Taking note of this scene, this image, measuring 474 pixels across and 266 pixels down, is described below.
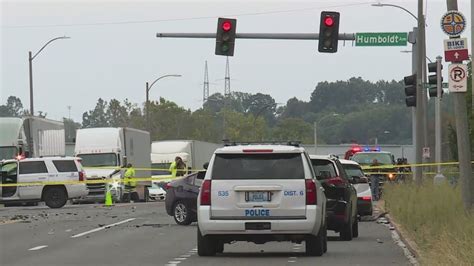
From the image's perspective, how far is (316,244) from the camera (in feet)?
55.2

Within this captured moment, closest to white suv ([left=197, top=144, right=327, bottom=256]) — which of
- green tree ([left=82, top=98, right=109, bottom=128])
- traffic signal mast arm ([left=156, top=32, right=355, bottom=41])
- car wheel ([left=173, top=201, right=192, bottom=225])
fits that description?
car wheel ([left=173, top=201, right=192, bottom=225])

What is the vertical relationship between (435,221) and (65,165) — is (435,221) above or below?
below

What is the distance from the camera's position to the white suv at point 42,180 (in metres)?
37.7

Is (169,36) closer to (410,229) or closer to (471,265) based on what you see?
(410,229)

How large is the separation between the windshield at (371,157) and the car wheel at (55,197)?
42.1 ft

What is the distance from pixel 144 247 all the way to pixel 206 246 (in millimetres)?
2492

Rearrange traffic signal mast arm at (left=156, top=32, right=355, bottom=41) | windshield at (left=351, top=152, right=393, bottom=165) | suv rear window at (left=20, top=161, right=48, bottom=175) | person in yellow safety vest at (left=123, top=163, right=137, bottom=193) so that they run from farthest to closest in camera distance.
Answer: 1. windshield at (left=351, top=152, right=393, bottom=165)
2. person in yellow safety vest at (left=123, top=163, right=137, bottom=193)
3. suv rear window at (left=20, top=161, right=48, bottom=175)
4. traffic signal mast arm at (left=156, top=32, right=355, bottom=41)

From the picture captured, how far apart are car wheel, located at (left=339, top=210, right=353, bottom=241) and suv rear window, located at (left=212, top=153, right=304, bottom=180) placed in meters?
3.92

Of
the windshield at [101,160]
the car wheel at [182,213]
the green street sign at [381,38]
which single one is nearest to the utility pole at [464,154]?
the car wheel at [182,213]

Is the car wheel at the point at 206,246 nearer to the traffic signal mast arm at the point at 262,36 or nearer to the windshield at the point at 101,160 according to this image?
the traffic signal mast arm at the point at 262,36

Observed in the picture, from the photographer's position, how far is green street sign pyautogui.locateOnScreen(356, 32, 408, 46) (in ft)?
106

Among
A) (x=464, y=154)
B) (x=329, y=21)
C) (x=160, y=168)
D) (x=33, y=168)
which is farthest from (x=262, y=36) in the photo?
(x=160, y=168)

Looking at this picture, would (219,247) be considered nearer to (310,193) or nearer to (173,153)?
(310,193)

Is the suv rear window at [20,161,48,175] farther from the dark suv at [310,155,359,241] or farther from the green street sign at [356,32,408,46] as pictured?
the dark suv at [310,155,359,241]
